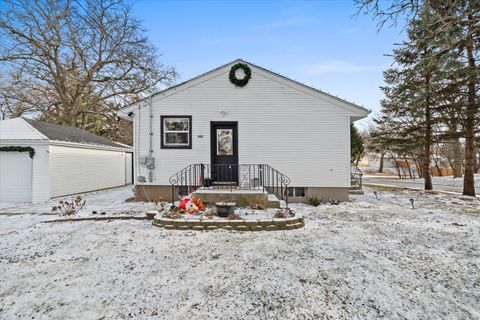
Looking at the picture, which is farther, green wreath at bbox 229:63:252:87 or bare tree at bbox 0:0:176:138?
bare tree at bbox 0:0:176:138

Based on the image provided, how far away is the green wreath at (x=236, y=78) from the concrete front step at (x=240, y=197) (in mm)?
4203

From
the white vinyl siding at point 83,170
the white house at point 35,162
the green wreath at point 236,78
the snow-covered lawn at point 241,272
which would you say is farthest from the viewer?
the white vinyl siding at point 83,170

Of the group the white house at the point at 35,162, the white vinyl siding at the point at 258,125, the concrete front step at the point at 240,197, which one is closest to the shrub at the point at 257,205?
the concrete front step at the point at 240,197

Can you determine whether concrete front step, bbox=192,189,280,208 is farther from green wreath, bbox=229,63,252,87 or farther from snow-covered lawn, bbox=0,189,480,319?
green wreath, bbox=229,63,252,87

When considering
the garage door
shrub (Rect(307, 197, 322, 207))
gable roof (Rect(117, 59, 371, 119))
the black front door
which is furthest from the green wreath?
the garage door

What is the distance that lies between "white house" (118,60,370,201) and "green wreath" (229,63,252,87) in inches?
1.4

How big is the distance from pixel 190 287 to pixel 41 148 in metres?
10.6

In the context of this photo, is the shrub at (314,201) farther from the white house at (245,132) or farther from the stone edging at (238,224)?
the stone edging at (238,224)

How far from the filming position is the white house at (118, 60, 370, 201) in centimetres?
917

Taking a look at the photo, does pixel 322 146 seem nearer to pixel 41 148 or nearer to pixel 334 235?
pixel 334 235

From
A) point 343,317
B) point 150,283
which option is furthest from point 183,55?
point 343,317

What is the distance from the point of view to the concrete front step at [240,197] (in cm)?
747

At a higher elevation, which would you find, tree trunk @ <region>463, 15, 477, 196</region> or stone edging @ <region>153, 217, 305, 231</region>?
tree trunk @ <region>463, 15, 477, 196</region>

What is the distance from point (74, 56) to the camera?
17109 millimetres
